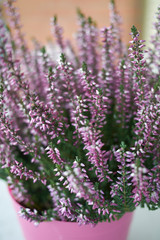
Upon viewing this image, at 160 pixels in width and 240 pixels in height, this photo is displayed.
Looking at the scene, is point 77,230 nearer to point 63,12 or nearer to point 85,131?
point 85,131

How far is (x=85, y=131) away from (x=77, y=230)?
24 cm

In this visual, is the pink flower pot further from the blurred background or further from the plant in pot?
the blurred background

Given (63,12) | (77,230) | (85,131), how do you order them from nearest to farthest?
(85,131), (77,230), (63,12)

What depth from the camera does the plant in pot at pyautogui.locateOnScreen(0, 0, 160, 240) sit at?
375 millimetres

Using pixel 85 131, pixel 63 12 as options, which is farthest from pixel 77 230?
pixel 63 12

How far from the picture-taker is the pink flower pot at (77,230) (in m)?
0.50

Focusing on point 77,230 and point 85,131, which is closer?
point 85,131

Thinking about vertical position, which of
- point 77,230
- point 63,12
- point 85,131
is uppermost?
point 63,12

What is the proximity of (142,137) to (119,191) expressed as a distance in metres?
0.09

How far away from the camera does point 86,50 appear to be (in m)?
0.54

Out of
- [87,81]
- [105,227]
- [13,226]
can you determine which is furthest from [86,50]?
[13,226]

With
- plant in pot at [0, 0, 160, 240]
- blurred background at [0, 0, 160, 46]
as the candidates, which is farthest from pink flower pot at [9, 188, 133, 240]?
blurred background at [0, 0, 160, 46]

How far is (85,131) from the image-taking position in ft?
1.13

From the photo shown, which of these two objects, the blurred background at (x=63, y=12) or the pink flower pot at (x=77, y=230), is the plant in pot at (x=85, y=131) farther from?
the blurred background at (x=63, y=12)
